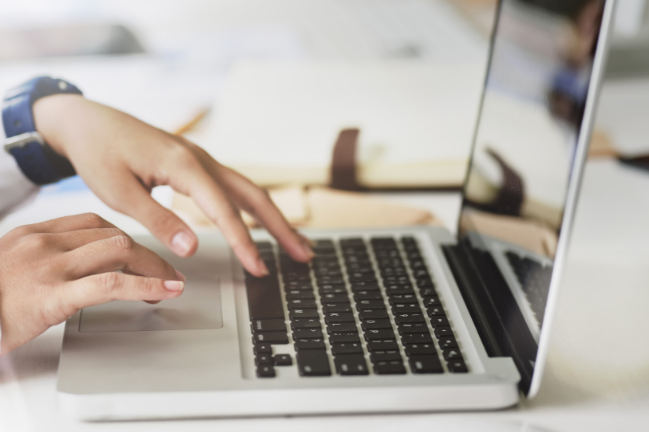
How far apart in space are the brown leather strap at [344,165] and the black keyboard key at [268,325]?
0.88 ft

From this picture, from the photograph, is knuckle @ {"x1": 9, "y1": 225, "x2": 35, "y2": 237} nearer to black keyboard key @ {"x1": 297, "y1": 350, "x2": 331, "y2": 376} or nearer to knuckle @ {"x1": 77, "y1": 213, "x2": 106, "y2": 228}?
knuckle @ {"x1": 77, "y1": 213, "x2": 106, "y2": 228}

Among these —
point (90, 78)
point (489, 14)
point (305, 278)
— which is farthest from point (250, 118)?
point (489, 14)

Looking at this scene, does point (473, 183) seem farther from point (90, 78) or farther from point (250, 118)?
point (90, 78)

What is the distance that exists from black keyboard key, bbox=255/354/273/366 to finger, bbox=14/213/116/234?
131 mm

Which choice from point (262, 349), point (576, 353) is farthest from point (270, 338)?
point (576, 353)

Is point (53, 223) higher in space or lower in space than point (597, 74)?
lower

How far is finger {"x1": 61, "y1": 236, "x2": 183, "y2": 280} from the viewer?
1.24 ft

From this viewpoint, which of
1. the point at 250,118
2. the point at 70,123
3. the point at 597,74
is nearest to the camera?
the point at 597,74

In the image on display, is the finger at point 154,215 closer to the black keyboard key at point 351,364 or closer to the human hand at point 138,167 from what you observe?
the human hand at point 138,167

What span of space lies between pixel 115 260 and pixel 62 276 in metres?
0.03

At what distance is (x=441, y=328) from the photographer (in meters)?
0.41

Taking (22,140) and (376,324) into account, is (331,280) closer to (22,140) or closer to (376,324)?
(376,324)

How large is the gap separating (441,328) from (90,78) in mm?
597

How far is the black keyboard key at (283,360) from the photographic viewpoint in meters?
0.37
